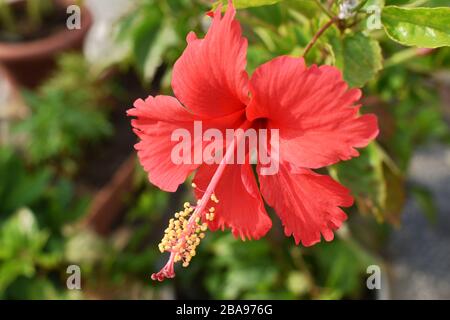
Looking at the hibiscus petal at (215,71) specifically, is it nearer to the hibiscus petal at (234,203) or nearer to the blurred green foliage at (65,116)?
the hibiscus petal at (234,203)

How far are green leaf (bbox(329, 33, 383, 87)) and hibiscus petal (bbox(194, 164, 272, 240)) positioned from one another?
155mm

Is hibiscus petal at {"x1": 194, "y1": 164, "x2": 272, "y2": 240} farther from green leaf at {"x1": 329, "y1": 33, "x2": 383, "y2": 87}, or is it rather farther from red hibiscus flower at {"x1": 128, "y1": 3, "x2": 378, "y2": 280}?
green leaf at {"x1": 329, "y1": 33, "x2": 383, "y2": 87}

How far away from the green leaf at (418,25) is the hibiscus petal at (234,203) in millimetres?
217

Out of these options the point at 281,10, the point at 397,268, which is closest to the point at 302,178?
the point at 281,10

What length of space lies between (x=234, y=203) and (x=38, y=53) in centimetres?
137

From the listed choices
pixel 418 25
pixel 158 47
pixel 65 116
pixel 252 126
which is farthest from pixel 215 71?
pixel 65 116

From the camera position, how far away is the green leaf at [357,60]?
0.67m

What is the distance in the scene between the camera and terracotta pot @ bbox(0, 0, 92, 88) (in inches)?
73.1

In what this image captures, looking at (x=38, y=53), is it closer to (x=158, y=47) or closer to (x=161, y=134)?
(x=158, y=47)

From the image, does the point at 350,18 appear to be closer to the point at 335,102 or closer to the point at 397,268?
the point at 335,102

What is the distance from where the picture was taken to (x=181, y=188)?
5.57 ft

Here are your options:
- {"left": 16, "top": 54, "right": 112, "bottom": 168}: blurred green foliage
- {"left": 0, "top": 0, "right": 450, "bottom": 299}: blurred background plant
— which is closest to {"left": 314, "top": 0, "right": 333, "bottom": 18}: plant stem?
{"left": 0, "top": 0, "right": 450, "bottom": 299}: blurred background plant

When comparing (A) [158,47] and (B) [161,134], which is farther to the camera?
(A) [158,47]

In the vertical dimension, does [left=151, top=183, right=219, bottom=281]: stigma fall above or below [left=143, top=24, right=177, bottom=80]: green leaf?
below
